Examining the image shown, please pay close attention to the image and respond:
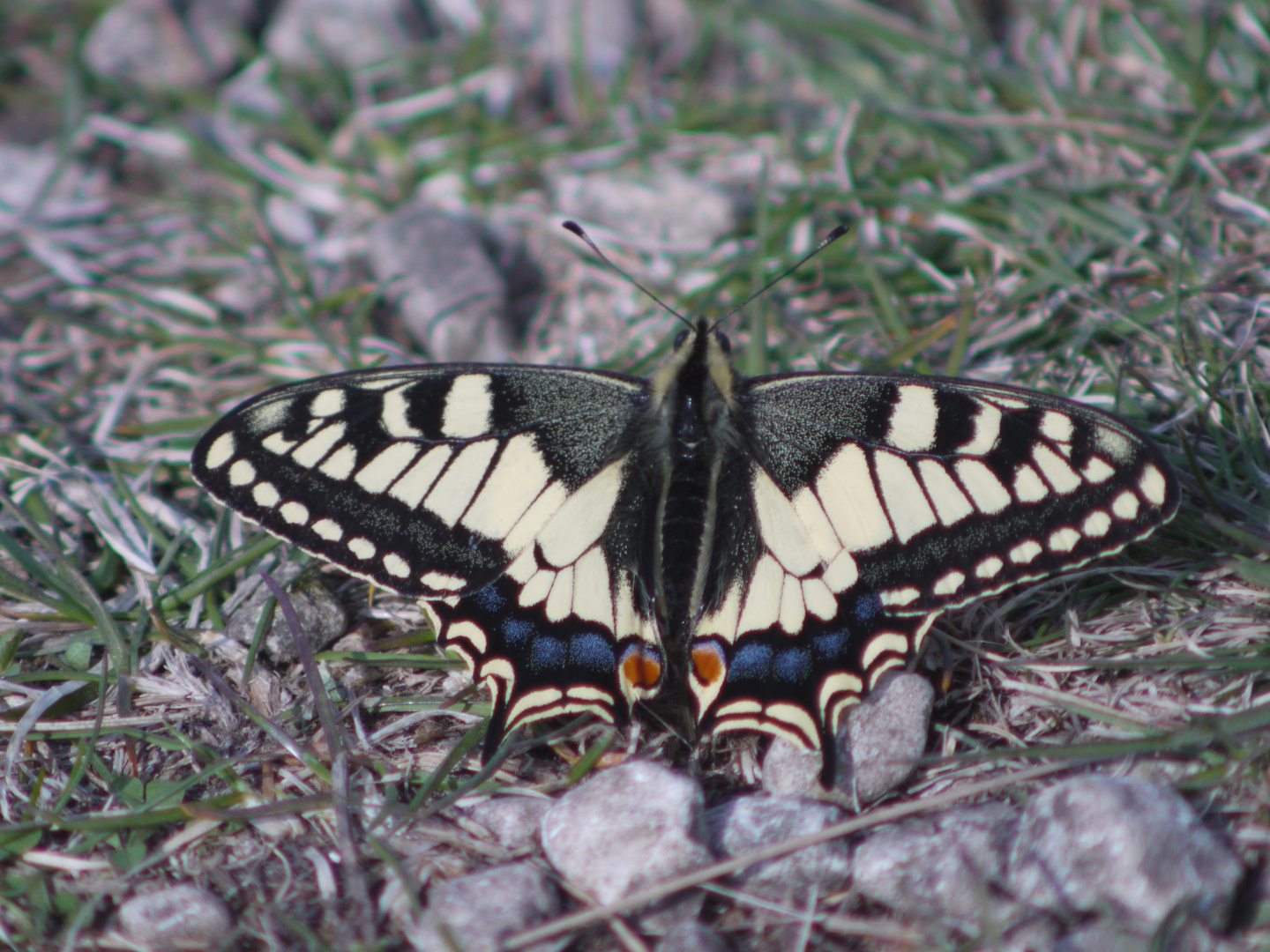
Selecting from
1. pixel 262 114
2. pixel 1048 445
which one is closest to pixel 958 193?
pixel 1048 445

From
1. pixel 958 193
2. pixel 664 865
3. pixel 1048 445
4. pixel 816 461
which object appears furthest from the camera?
pixel 958 193

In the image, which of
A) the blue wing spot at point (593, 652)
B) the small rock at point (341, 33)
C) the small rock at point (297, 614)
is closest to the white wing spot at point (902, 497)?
the blue wing spot at point (593, 652)

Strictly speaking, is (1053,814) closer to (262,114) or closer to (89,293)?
(89,293)

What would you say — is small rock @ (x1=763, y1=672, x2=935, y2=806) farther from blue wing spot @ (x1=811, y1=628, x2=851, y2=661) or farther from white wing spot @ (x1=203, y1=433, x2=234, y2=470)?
white wing spot @ (x1=203, y1=433, x2=234, y2=470)

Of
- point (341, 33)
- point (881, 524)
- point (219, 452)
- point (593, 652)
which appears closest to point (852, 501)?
point (881, 524)

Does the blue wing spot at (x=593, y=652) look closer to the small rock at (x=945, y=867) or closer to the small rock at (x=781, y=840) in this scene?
the small rock at (x=781, y=840)

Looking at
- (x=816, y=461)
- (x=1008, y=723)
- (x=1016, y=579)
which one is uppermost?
(x=816, y=461)
